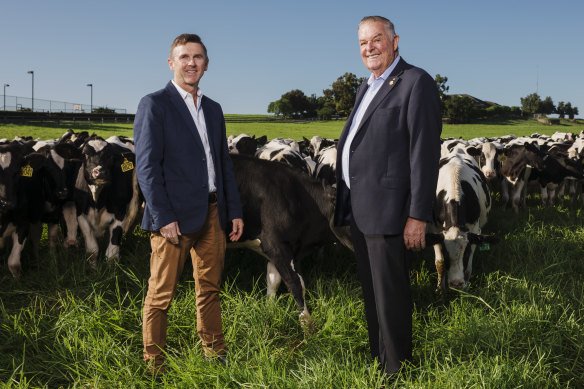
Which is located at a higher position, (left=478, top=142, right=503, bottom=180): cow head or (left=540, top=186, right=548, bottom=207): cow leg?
(left=478, top=142, right=503, bottom=180): cow head

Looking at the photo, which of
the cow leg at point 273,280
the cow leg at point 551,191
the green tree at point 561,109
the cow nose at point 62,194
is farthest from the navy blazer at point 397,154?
the green tree at point 561,109

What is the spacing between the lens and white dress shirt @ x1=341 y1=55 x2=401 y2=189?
310 centimetres

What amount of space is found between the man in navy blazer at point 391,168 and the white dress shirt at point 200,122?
3.08 feet

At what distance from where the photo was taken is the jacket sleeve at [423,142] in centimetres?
282

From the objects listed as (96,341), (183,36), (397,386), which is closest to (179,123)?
(183,36)

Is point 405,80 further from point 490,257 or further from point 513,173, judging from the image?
point 513,173

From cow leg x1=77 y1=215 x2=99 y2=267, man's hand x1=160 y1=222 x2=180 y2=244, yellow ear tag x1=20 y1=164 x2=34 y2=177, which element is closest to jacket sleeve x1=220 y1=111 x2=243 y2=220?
man's hand x1=160 y1=222 x2=180 y2=244

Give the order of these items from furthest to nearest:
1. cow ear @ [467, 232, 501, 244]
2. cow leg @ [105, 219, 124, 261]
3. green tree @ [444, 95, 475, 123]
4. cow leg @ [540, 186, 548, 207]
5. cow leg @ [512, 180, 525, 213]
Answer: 1. green tree @ [444, 95, 475, 123]
2. cow leg @ [540, 186, 548, 207]
3. cow leg @ [512, 180, 525, 213]
4. cow leg @ [105, 219, 124, 261]
5. cow ear @ [467, 232, 501, 244]

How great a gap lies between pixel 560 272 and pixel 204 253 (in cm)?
460

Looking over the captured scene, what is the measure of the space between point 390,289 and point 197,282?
1462 millimetres

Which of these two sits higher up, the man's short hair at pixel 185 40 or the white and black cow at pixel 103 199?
the man's short hair at pixel 185 40

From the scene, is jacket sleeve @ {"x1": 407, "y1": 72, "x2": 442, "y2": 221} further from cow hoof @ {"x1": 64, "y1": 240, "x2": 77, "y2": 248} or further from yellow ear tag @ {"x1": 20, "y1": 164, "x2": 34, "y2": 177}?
cow hoof @ {"x1": 64, "y1": 240, "x2": 77, "y2": 248}

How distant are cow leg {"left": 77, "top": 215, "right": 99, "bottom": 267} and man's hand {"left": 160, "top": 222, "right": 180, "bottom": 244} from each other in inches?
128

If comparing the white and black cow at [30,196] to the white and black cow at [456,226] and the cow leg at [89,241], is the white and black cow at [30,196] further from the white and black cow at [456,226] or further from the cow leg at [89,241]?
the white and black cow at [456,226]
